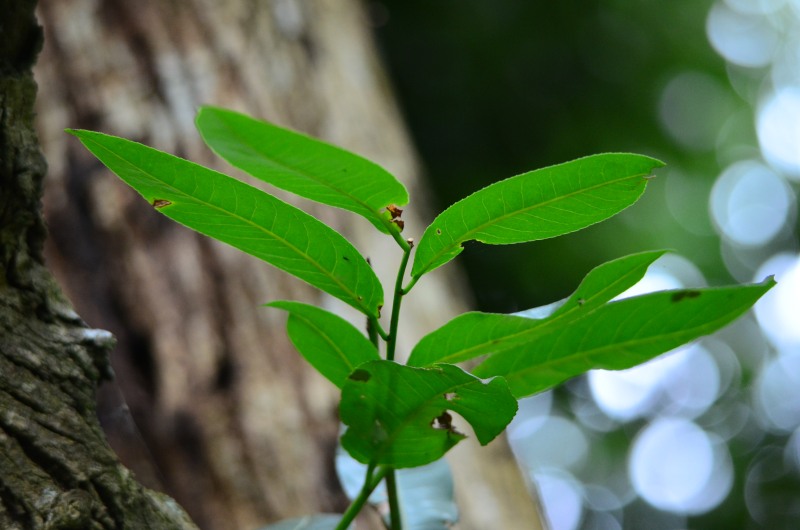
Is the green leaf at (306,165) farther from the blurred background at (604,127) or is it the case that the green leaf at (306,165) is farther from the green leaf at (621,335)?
the blurred background at (604,127)

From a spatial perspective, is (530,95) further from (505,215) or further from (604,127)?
(505,215)

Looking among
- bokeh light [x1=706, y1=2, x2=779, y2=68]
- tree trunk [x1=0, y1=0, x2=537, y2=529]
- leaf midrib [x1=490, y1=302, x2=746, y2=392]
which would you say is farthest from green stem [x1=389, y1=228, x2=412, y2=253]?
bokeh light [x1=706, y1=2, x2=779, y2=68]

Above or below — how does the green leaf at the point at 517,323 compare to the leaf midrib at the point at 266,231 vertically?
below

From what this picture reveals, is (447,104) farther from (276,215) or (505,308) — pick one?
(276,215)

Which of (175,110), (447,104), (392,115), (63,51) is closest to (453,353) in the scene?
(175,110)

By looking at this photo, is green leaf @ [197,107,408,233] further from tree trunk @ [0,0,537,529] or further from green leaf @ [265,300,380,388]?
tree trunk @ [0,0,537,529]

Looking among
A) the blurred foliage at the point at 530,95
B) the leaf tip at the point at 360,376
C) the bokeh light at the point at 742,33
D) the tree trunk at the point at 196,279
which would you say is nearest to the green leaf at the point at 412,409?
the leaf tip at the point at 360,376
